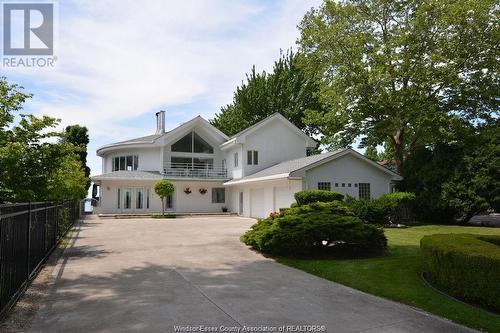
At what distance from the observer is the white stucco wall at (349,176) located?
23803 millimetres

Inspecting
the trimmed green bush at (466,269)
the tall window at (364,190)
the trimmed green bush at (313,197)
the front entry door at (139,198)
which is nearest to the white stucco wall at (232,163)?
the front entry door at (139,198)

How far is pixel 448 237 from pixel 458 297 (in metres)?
2.05

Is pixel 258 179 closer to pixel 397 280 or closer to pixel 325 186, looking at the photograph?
pixel 325 186

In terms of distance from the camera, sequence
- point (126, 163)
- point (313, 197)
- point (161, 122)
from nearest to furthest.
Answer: point (313, 197) → point (126, 163) → point (161, 122)

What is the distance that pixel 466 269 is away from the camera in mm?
6699

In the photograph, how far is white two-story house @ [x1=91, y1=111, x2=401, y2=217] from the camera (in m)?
27.5

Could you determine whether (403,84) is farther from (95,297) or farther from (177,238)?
(95,297)

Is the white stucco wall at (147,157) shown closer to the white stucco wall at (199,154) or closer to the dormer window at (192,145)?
the white stucco wall at (199,154)

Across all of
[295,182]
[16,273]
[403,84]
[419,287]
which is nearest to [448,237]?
[419,287]

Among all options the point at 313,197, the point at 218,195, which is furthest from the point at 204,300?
the point at 218,195

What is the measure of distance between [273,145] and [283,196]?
797cm

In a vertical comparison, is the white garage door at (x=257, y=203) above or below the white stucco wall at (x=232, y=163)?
below

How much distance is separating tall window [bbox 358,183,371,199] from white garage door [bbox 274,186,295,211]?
4414 millimetres

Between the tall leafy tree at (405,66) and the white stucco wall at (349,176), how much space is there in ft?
13.3
